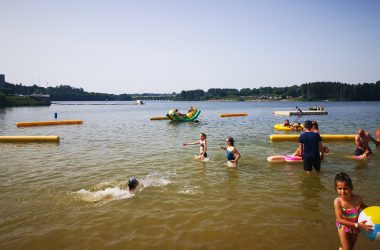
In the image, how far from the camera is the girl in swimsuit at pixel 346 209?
420 centimetres

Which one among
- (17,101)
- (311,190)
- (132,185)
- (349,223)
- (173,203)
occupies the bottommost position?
(173,203)

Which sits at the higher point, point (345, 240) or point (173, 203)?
point (345, 240)

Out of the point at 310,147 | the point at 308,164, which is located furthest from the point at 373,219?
the point at 308,164

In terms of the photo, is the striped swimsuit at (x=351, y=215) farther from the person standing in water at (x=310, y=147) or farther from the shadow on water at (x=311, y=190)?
the person standing in water at (x=310, y=147)

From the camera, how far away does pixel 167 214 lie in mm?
6785

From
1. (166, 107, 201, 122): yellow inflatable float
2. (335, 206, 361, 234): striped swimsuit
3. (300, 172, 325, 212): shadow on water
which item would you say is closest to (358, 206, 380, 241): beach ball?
(335, 206, 361, 234): striped swimsuit

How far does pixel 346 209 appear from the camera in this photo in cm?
435

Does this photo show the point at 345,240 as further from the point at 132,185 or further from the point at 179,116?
the point at 179,116

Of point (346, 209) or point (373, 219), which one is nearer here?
point (373, 219)

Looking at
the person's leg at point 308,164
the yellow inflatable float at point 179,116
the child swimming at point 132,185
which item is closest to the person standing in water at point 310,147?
the person's leg at point 308,164

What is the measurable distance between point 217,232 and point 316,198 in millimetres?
3538

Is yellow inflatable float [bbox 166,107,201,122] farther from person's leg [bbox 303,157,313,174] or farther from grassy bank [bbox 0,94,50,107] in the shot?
grassy bank [bbox 0,94,50,107]

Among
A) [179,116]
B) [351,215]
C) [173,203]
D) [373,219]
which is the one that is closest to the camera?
[373,219]

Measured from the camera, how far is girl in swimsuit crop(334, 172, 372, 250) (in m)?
4.20
